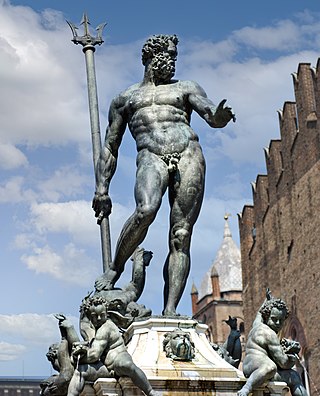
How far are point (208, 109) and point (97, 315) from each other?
2.22 m

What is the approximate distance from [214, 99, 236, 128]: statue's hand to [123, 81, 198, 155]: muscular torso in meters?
0.34

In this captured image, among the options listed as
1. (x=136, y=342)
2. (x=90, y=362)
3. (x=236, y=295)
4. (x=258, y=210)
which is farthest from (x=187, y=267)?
(x=236, y=295)

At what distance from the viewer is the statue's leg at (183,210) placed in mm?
7871

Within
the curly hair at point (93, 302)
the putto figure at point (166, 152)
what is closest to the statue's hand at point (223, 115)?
the putto figure at point (166, 152)

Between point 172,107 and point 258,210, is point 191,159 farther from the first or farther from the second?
point 258,210

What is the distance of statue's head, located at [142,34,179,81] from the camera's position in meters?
8.35

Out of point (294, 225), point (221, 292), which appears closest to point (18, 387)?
point (221, 292)

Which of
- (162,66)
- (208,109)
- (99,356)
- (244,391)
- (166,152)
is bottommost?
(244,391)

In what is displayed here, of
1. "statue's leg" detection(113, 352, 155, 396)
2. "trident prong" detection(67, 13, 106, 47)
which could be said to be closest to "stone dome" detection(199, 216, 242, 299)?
A: "trident prong" detection(67, 13, 106, 47)

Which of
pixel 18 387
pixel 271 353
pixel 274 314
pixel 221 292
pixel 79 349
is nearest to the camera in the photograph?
pixel 79 349

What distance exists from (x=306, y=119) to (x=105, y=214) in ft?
101

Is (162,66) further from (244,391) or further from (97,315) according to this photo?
(244,391)

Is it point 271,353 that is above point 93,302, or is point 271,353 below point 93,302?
below

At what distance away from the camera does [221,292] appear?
72875 millimetres
